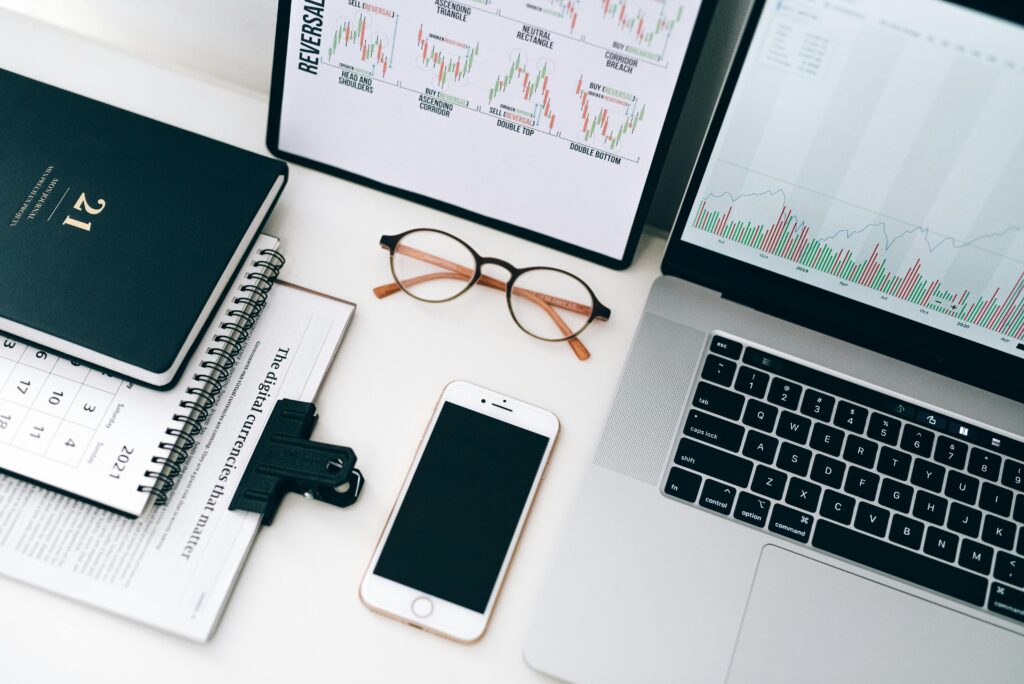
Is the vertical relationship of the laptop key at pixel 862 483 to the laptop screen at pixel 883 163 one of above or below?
below

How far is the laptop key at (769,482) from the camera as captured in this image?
0.73 metres

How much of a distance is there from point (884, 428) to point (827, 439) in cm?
6

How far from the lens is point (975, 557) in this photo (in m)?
0.72

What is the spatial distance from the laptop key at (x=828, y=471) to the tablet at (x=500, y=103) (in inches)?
10.4

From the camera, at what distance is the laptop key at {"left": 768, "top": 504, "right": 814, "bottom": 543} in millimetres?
719

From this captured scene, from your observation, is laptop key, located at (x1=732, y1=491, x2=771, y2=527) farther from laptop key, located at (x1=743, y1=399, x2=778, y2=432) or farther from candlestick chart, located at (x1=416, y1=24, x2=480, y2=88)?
candlestick chart, located at (x1=416, y1=24, x2=480, y2=88)

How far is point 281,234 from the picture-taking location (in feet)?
2.74

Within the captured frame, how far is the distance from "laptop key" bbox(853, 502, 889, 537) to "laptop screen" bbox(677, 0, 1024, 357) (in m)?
0.18

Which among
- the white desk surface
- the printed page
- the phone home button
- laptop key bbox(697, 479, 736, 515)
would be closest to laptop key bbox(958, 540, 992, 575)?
laptop key bbox(697, 479, 736, 515)

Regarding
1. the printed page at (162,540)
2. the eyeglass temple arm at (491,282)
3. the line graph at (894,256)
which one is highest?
the line graph at (894,256)

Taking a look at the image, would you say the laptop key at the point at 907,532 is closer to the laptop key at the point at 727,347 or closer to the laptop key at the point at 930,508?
the laptop key at the point at 930,508

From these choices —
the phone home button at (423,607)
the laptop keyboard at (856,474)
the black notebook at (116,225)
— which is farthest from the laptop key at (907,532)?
the black notebook at (116,225)

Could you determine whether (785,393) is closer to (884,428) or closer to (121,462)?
(884,428)

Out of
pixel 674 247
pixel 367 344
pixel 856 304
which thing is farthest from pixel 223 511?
pixel 856 304
